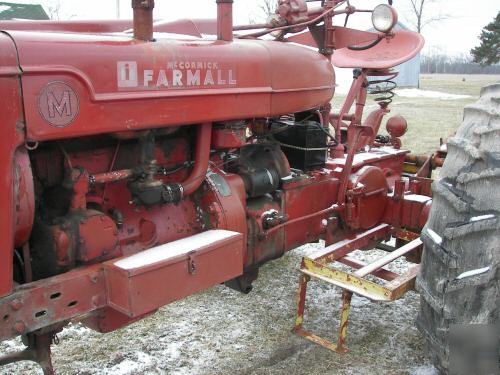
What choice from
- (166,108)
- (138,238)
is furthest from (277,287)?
(166,108)

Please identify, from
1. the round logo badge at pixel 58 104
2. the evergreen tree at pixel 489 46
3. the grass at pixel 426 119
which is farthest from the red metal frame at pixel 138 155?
the evergreen tree at pixel 489 46

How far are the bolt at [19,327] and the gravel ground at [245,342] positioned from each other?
1.20 meters

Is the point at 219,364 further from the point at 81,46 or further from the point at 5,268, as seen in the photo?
the point at 81,46

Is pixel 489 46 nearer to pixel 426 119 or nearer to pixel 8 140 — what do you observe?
pixel 426 119

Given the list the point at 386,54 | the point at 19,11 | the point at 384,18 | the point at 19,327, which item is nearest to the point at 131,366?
the point at 19,327

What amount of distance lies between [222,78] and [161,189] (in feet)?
1.77

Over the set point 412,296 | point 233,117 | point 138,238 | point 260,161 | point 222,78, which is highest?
point 222,78

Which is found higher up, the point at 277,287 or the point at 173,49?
the point at 173,49

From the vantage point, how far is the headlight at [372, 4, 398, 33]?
3154 mm

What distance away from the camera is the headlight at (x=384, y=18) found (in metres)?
3.15

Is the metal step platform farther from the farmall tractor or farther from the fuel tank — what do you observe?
the fuel tank

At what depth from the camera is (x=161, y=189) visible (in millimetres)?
2342

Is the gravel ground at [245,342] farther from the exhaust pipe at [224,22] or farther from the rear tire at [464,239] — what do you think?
the exhaust pipe at [224,22]

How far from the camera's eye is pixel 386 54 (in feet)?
12.2
